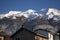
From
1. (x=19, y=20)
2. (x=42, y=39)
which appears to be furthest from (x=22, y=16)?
(x=42, y=39)

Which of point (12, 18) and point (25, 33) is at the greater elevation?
point (12, 18)

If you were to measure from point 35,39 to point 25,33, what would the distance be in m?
1.60

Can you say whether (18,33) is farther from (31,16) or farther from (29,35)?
(31,16)

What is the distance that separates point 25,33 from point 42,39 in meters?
5.05

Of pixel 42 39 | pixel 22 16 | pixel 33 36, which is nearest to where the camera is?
pixel 33 36

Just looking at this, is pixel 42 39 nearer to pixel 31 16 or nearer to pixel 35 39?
pixel 35 39

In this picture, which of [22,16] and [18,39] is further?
[22,16]

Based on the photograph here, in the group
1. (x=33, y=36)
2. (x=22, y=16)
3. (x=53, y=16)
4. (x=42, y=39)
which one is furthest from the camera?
(x=22, y=16)

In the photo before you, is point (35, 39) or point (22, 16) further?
point (22, 16)

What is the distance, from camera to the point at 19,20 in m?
144

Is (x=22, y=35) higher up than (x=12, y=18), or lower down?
lower down

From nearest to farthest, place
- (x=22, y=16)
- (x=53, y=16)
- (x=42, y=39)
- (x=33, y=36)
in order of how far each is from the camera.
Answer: (x=33, y=36) → (x=42, y=39) → (x=53, y=16) → (x=22, y=16)

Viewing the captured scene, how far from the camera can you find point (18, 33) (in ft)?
77.7

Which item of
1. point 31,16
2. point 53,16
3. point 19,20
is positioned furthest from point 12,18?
point 53,16
